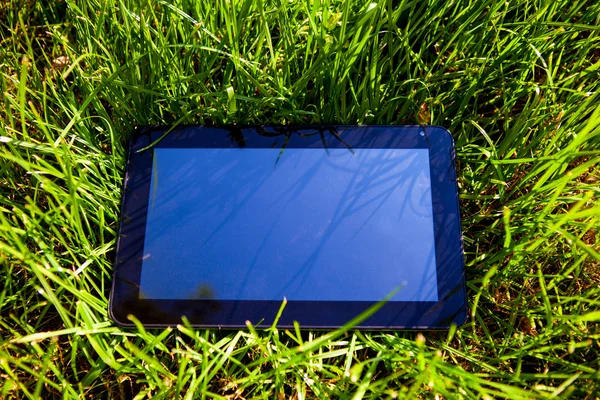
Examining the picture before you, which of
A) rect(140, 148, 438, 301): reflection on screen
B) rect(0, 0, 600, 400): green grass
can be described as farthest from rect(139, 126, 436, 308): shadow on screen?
rect(0, 0, 600, 400): green grass

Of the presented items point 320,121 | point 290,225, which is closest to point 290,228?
point 290,225

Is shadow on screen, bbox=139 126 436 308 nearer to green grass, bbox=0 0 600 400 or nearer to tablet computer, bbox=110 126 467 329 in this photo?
tablet computer, bbox=110 126 467 329

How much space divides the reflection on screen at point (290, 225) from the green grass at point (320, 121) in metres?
0.09

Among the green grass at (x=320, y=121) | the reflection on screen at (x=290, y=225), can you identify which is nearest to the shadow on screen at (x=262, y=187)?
the reflection on screen at (x=290, y=225)

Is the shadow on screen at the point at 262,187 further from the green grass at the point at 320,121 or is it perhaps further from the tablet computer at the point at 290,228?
the green grass at the point at 320,121

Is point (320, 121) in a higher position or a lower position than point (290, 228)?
higher

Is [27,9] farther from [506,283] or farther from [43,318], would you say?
[506,283]

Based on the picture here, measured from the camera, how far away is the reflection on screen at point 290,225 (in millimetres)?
769

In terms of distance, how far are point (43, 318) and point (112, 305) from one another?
0.17m

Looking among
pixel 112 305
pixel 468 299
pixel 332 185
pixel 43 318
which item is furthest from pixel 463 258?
pixel 43 318

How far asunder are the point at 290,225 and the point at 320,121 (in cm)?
23

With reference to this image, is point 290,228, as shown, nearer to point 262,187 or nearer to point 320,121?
point 262,187

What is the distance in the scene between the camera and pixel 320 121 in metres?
0.89

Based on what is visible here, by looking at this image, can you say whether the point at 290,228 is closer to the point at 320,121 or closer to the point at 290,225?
the point at 290,225
